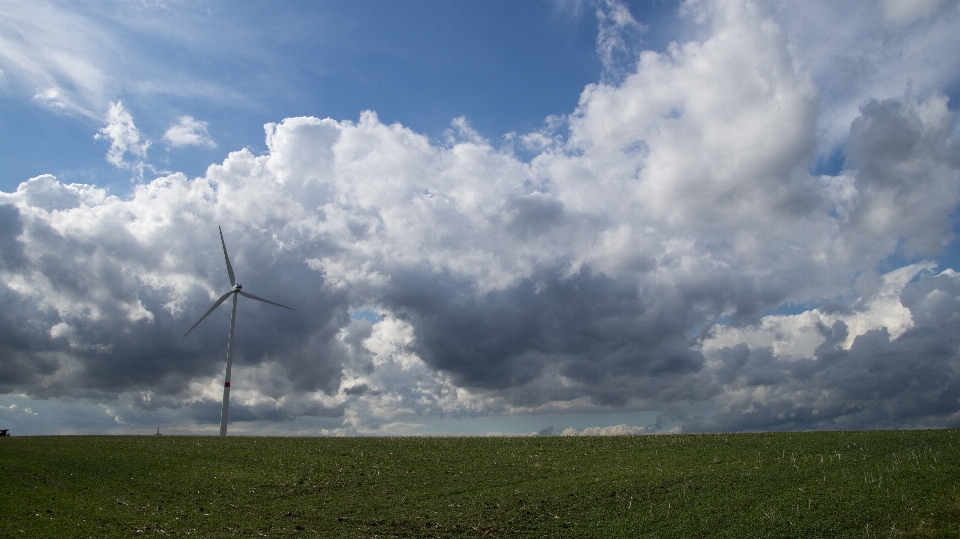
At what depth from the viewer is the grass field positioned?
88.6 feet

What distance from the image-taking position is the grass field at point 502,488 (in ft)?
88.6

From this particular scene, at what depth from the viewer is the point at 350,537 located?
26719mm

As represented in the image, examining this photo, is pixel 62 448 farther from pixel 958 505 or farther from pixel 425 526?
pixel 958 505

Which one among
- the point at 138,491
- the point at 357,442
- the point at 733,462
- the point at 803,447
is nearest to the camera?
the point at 138,491

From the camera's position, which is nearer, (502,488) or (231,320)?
(502,488)

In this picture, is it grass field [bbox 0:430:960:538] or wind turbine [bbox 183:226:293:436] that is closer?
grass field [bbox 0:430:960:538]

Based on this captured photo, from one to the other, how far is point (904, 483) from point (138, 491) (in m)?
40.7

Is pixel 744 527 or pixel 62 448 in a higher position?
pixel 62 448

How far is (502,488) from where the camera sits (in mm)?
35000

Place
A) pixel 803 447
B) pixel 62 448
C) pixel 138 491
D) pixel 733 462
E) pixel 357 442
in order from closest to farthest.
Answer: pixel 138 491 < pixel 733 462 < pixel 803 447 < pixel 62 448 < pixel 357 442

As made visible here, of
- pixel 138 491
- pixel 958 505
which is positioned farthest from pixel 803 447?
pixel 138 491

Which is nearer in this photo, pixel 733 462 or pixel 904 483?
pixel 904 483

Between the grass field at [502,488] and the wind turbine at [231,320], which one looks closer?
the grass field at [502,488]

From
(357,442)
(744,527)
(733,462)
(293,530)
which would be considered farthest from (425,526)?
(357,442)
